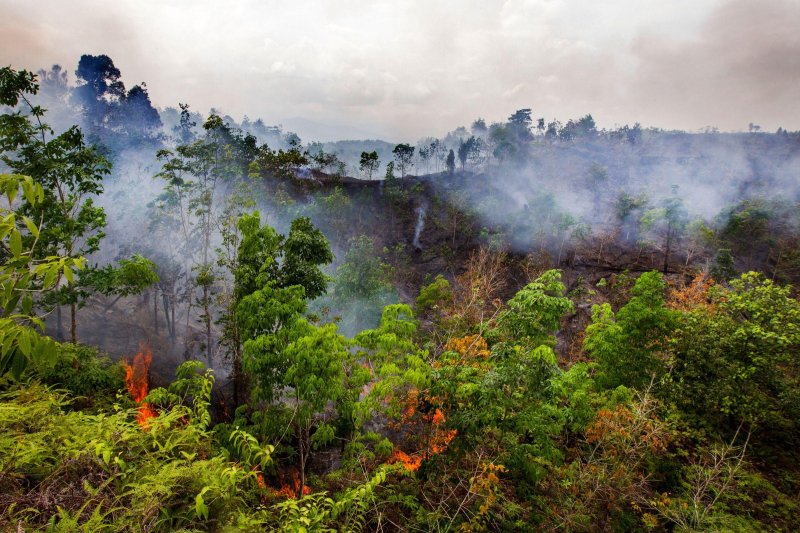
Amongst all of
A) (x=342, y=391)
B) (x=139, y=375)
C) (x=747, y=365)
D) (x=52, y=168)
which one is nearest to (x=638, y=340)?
(x=747, y=365)

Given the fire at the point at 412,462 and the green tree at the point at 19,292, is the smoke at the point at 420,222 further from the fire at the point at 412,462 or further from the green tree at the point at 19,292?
the green tree at the point at 19,292

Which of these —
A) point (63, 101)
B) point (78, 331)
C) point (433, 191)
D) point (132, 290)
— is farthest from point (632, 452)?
point (63, 101)

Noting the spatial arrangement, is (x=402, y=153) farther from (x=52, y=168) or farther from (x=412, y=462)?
(x=412, y=462)

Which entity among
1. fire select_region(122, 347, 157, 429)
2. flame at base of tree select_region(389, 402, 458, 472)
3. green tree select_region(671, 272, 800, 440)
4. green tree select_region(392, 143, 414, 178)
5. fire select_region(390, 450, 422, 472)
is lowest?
fire select_region(122, 347, 157, 429)

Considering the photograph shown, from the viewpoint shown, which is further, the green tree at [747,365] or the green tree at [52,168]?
the green tree at [52,168]

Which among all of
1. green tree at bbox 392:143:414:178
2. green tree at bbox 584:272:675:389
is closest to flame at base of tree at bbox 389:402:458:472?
green tree at bbox 584:272:675:389

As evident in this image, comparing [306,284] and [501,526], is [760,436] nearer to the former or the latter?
[501,526]

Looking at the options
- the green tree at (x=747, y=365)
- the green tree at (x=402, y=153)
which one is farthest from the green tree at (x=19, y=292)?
the green tree at (x=402, y=153)

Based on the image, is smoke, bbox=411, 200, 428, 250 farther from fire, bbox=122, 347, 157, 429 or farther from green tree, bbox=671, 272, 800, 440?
green tree, bbox=671, 272, 800, 440

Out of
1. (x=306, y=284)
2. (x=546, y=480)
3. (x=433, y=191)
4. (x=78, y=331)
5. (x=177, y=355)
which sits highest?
(x=433, y=191)

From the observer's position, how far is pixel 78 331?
78.2ft

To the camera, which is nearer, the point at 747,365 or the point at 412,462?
the point at 412,462

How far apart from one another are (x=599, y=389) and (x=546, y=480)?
410 centimetres

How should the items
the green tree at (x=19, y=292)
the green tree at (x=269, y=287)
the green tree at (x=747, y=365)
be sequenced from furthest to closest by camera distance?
1. the green tree at (x=747, y=365)
2. the green tree at (x=269, y=287)
3. the green tree at (x=19, y=292)
